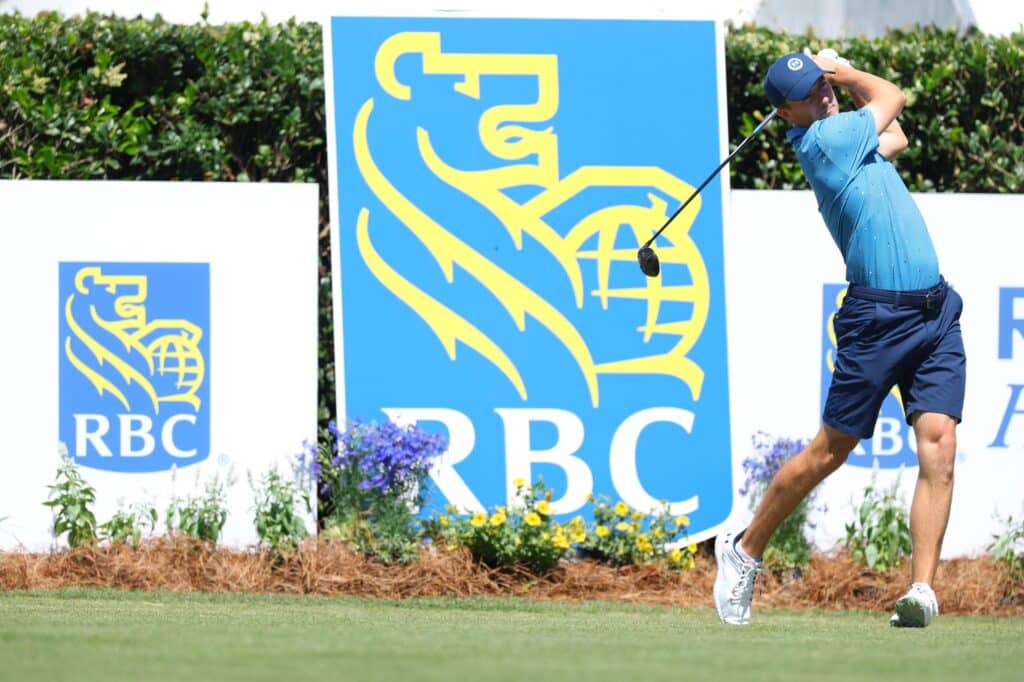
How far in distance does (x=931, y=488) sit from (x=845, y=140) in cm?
114

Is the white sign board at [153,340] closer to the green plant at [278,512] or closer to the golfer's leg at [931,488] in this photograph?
the green plant at [278,512]

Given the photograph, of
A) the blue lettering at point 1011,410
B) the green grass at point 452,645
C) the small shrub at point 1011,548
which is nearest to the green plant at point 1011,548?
the small shrub at point 1011,548

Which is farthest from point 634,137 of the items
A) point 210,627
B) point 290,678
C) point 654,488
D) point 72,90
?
point 290,678

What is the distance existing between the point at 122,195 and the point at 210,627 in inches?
114

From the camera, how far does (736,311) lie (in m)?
7.52

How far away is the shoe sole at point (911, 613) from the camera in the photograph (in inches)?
209

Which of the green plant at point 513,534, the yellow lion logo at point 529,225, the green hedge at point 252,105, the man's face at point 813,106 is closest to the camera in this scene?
the man's face at point 813,106

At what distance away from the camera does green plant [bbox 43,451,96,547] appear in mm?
6980

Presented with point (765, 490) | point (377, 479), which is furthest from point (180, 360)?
point (765, 490)

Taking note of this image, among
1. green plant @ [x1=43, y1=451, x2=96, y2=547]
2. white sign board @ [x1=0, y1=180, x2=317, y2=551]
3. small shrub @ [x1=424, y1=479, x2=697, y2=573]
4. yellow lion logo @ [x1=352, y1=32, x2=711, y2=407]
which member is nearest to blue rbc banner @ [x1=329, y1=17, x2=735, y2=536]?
yellow lion logo @ [x1=352, y1=32, x2=711, y2=407]

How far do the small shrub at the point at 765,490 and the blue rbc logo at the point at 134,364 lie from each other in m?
2.32

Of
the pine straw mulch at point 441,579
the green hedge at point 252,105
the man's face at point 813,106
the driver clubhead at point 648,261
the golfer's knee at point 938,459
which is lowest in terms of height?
the pine straw mulch at point 441,579

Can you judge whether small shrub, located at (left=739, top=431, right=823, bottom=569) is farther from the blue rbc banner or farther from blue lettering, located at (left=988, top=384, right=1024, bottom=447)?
blue lettering, located at (left=988, top=384, right=1024, bottom=447)

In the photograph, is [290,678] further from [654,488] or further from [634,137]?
[634,137]
